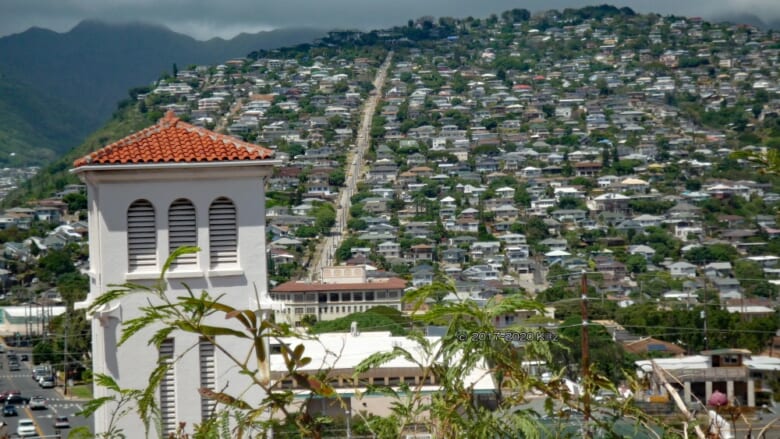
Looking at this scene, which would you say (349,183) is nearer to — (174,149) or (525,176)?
(525,176)

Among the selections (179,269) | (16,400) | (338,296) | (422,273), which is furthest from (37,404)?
(422,273)

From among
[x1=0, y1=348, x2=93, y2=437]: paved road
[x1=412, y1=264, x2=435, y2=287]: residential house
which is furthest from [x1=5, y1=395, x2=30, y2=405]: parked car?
[x1=412, y1=264, x2=435, y2=287]: residential house

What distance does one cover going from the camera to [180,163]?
739 cm

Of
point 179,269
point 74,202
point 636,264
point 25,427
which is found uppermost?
point 179,269

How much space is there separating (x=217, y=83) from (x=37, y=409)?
11780cm

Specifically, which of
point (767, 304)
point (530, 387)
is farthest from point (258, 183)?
point (767, 304)

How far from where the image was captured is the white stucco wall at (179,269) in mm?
7129

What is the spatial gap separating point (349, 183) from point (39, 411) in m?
73.5

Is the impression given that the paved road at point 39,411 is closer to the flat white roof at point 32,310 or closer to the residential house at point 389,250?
the flat white roof at point 32,310

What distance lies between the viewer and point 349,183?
354 feet

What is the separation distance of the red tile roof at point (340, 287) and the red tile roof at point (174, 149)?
5425 centimetres

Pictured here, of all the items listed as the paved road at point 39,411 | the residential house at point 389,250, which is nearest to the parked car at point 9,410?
the paved road at point 39,411

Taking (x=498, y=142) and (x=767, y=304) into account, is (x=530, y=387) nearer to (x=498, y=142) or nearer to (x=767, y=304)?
(x=767, y=304)

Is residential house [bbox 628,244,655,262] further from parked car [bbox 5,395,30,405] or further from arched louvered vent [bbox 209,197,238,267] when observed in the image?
arched louvered vent [bbox 209,197,238,267]
